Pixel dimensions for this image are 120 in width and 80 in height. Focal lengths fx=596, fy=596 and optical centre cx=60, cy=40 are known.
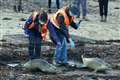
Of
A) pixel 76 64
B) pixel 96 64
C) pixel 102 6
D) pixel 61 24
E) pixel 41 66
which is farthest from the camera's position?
pixel 102 6

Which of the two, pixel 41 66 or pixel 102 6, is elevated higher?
pixel 102 6

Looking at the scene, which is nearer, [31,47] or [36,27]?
[36,27]

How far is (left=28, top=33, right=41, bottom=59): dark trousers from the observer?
665 inches

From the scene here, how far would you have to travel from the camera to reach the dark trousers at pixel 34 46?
1689 centimetres

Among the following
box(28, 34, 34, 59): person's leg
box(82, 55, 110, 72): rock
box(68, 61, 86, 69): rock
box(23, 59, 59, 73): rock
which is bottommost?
box(68, 61, 86, 69): rock

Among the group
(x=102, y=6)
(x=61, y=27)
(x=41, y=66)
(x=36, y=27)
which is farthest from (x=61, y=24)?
(x=102, y=6)

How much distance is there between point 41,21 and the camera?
16.6 metres

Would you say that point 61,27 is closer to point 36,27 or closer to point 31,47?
point 36,27

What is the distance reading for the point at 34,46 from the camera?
1708 cm

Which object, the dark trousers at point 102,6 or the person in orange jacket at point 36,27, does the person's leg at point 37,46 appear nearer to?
the person in orange jacket at point 36,27

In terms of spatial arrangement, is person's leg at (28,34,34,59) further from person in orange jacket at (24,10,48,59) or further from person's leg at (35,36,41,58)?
person's leg at (35,36,41,58)

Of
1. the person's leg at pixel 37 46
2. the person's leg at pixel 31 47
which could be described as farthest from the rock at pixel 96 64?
the person's leg at pixel 31 47

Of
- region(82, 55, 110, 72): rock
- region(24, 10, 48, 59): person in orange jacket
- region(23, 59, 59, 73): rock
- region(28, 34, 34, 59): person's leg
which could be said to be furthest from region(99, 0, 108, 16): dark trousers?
region(23, 59, 59, 73): rock

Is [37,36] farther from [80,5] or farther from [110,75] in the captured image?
[80,5]
